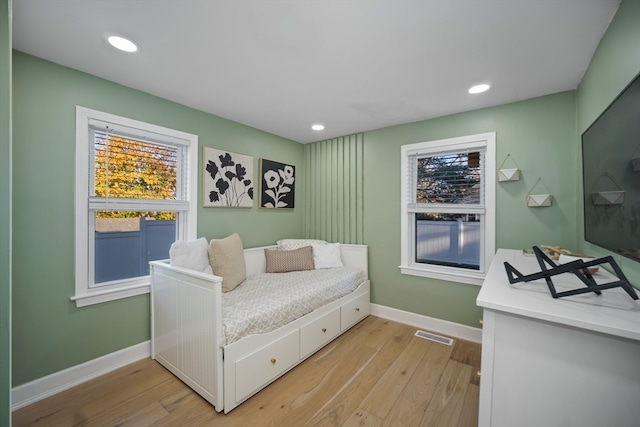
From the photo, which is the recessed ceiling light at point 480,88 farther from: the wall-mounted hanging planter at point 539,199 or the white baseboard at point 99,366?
the white baseboard at point 99,366

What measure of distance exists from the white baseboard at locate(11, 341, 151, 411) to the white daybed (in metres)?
0.15

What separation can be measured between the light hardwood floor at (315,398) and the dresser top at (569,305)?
1.13 m

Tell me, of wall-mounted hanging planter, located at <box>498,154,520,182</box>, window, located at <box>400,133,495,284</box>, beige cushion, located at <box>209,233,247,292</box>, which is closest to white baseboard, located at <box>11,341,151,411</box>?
beige cushion, located at <box>209,233,247,292</box>

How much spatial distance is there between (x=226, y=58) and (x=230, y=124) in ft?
4.01

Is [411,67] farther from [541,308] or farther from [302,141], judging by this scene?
[302,141]

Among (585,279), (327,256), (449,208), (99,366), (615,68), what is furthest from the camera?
(327,256)

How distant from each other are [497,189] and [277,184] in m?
2.54

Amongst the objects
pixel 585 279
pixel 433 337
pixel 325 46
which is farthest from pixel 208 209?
pixel 585 279

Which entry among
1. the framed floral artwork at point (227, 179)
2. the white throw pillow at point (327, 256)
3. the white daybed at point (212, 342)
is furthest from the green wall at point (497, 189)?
the framed floral artwork at point (227, 179)

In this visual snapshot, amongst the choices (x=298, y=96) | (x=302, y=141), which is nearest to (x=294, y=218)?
(x=302, y=141)

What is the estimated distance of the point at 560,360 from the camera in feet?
2.78

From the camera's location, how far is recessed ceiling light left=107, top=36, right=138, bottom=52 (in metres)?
1.61

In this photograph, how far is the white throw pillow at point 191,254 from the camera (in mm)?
2250

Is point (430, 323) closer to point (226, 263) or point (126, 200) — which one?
point (226, 263)
